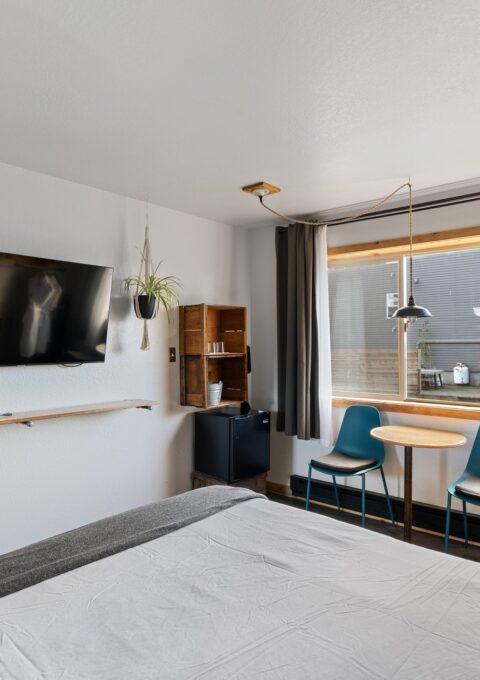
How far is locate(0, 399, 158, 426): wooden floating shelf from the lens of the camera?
2.71 meters

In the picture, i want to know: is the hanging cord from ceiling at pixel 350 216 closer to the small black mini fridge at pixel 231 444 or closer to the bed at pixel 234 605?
the small black mini fridge at pixel 231 444

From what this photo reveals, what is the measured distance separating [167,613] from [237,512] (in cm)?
75

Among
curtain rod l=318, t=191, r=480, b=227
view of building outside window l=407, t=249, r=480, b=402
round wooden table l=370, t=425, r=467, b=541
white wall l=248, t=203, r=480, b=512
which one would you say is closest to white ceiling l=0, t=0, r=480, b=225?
curtain rod l=318, t=191, r=480, b=227

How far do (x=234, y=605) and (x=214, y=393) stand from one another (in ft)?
8.40

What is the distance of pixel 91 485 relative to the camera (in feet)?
10.6

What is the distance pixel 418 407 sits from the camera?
3.56m

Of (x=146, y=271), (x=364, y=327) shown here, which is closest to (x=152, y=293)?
(x=146, y=271)

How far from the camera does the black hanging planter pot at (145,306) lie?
3367mm

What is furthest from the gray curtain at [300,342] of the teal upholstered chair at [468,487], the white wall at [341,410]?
the teal upholstered chair at [468,487]

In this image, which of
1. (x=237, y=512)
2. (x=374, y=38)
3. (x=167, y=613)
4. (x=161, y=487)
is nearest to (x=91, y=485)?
(x=161, y=487)

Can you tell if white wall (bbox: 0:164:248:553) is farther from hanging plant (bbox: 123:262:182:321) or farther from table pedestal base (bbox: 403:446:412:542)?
table pedestal base (bbox: 403:446:412:542)

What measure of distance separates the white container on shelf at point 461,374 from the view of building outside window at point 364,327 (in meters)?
0.45

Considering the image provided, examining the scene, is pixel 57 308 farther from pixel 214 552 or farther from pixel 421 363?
pixel 421 363

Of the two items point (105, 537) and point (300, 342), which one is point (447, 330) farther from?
point (105, 537)
